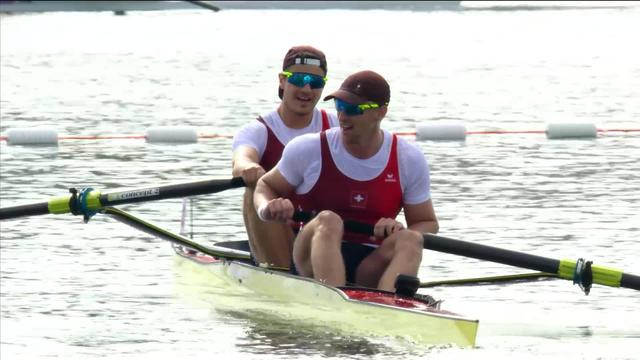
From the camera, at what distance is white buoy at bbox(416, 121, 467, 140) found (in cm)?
2178

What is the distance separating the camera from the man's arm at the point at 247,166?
450 inches

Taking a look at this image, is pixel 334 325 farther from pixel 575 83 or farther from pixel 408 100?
pixel 575 83

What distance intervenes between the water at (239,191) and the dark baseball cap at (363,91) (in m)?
1.30

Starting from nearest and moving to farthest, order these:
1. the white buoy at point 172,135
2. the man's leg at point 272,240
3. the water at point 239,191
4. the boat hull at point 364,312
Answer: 1. the boat hull at point 364,312
2. the water at point 239,191
3. the man's leg at point 272,240
4. the white buoy at point 172,135

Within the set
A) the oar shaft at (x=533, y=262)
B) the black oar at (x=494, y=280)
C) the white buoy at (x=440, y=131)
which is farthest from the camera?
the white buoy at (x=440, y=131)

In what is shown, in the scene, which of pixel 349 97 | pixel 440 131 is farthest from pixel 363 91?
pixel 440 131

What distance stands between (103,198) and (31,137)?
9236 millimetres

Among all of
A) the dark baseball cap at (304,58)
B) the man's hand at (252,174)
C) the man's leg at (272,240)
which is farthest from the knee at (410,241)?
the dark baseball cap at (304,58)

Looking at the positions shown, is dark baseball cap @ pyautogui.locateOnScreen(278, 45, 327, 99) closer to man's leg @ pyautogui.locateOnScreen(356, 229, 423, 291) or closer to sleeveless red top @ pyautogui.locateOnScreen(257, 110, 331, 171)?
sleeveless red top @ pyautogui.locateOnScreen(257, 110, 331, 171)

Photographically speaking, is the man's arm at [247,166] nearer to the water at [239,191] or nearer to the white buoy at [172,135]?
the water at [239,191]

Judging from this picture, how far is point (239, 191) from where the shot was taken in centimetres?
1756

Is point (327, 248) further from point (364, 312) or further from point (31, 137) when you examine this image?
point (31, 137)

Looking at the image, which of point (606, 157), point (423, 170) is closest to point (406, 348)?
point (423, 170)

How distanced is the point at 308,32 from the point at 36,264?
37601 mm
